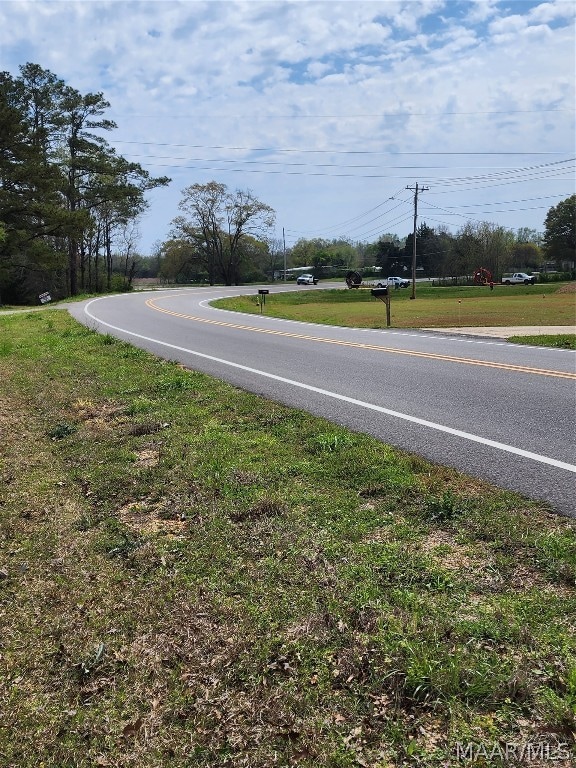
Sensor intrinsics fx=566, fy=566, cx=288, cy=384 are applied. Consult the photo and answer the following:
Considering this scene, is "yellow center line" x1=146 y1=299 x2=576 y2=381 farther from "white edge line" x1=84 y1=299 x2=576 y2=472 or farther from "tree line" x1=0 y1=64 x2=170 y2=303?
"tree line" x1=0 y1=64 x2=170 y2=303

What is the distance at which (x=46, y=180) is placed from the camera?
37031 millimetres

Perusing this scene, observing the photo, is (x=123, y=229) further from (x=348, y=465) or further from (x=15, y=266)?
(x=348, y=465)

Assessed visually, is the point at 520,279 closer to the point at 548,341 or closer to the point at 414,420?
the point at 548,341

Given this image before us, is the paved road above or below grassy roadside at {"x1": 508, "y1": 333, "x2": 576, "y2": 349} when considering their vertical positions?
below

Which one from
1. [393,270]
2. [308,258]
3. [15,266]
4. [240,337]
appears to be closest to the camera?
[240,337]

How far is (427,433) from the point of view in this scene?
5.85 m

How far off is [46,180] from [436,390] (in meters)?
36.7

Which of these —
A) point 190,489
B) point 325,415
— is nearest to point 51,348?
point 325,415

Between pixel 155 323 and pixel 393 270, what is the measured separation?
278 feet

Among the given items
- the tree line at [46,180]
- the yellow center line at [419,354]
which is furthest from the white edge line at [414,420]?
the tree line at [46,180]
